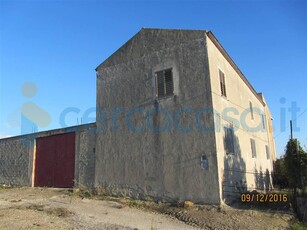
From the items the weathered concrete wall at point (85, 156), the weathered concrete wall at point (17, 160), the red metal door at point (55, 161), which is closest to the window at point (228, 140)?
the weathered concrete wall at point (85, 156)

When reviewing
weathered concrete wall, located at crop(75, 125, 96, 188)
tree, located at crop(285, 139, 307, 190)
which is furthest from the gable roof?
tree, located at crop(285, 139, 307, 190)

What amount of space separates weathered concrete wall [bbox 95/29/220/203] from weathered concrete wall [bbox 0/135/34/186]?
16.9ft

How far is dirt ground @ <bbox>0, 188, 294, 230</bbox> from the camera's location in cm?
881

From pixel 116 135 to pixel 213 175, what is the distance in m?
4.89

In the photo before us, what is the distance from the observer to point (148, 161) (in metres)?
12.5

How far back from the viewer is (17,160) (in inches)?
695

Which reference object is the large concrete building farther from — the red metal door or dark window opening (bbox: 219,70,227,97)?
the red metal door

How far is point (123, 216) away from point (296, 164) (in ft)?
25.8

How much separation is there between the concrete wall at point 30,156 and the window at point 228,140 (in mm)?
6121

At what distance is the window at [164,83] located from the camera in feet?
41.7

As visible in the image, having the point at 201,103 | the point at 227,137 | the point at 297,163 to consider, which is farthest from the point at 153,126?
the point at 297,163

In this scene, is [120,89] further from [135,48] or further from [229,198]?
[229,198]

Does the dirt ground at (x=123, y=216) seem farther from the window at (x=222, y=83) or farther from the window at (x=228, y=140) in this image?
the window at (x=222, y=83)
